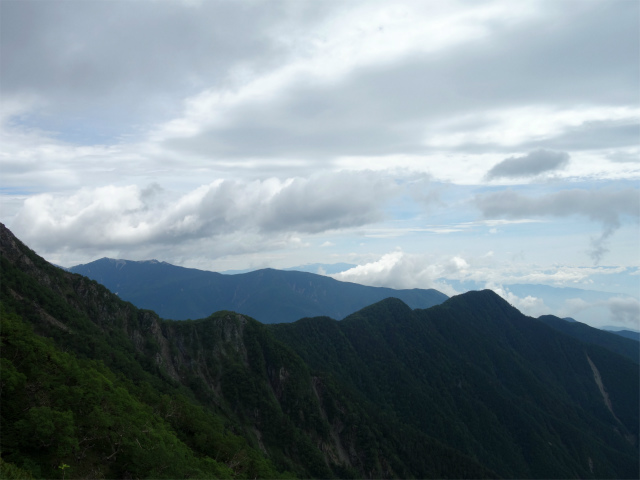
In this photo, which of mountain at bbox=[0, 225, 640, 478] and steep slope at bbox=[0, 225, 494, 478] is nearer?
mountain at bbox=[0, 225, 640, 478]

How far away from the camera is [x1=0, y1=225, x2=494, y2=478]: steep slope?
43.6m

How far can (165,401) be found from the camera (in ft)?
253

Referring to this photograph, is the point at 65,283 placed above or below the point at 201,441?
above

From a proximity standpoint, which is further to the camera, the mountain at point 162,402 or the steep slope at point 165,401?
the steep slope at point 165,401

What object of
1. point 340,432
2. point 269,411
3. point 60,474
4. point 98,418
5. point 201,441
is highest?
point 98,418

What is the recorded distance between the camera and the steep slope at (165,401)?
43.6 m

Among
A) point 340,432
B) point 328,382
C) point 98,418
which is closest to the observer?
point 98,418

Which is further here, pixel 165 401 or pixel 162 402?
pixel 165 401

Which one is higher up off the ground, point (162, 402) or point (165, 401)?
point (165, 401)

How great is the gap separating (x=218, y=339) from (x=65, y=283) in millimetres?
63267

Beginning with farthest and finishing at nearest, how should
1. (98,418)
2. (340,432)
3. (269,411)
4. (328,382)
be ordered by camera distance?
1. (328,382)
2. (340,432)
3. (269,411)
4. (98,418)

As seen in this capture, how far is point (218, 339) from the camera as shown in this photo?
546 feet

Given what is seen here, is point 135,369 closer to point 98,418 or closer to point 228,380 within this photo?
point 228,380

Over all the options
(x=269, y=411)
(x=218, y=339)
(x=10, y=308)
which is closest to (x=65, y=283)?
(x=10, y=308)
